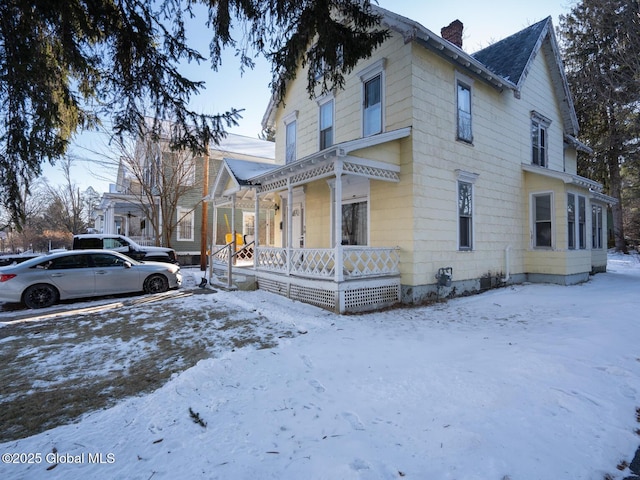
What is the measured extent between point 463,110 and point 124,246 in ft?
44.4

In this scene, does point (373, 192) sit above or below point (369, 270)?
above

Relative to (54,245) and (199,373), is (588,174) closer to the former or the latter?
(199,373)

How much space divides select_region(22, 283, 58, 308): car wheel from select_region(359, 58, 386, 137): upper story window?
973 centimetres

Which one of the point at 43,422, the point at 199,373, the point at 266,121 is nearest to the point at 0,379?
the point at 43,422

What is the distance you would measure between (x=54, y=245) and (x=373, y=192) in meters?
51.3

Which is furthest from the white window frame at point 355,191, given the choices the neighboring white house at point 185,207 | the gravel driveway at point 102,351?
the neighboring white house at point 185,207

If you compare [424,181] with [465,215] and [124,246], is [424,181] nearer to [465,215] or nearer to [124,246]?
[465,215]

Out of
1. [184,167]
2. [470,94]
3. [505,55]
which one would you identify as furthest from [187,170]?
[505,55]

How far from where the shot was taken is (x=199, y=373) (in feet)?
13.4

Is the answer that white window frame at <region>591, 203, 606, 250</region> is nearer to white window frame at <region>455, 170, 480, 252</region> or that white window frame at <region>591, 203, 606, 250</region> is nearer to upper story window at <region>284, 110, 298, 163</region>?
white window frame at <region>455, 170, 480, 252</region>

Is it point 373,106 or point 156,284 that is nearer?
point 373,106

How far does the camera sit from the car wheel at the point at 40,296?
853 centimetres

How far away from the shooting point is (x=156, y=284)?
34.4 feet

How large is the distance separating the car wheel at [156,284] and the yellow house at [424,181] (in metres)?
2.95
